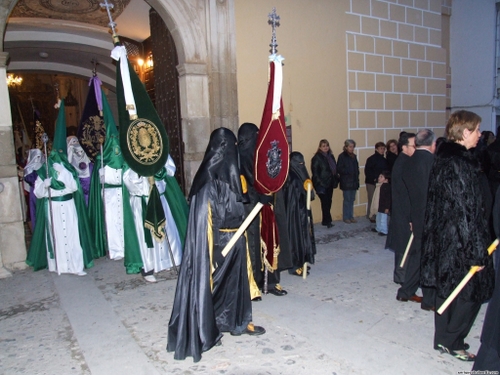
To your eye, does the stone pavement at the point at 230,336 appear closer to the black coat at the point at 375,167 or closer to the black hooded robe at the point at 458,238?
the black hooded robe at the point at 458,238

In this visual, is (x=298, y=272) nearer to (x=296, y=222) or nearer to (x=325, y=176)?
(x=296, y=222)

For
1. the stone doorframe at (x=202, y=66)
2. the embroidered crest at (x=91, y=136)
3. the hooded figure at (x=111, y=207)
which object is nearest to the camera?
the hooded figure at (x=111, y=207)

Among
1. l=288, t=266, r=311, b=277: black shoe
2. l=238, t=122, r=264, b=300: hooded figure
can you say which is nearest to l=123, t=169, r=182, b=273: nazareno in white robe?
l=238, t=122, r=264, b=300: hooded figure

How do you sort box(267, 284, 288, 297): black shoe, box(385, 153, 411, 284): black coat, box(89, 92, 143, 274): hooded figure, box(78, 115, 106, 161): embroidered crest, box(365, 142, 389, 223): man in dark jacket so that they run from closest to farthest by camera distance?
box(385, 153, 411, 284): black coat, box(267, 284, 288, 297): black shoe, box(89, 92, 143, 274): hooded figure, box(78, 115, 106, 161): embroidered crest, box(365, 142, 389, 223): man in dark jacket

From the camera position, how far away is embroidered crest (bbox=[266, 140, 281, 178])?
3.89 m

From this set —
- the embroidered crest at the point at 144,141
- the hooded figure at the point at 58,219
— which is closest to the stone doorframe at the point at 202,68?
the embroidered crest at the point at 144,141

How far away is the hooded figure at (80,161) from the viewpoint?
6270mm

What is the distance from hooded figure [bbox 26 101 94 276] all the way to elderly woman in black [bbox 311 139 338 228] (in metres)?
4.18

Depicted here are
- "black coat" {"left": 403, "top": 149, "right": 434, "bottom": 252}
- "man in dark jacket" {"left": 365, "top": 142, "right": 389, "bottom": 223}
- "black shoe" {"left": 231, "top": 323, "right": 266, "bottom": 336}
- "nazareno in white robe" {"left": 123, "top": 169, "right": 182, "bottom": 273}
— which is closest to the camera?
"black shoe" {"left": 231, "top": 323, "right": 266, "bottom": 336}

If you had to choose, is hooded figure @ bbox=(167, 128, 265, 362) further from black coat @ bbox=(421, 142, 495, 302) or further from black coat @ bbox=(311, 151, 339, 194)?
black coat @ bbox=(311, 151, 339, 194)

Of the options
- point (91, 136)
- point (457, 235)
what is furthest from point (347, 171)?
point (457, 235)

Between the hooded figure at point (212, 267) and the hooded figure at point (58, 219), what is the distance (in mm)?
2882

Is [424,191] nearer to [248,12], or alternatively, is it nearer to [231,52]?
[231,52]

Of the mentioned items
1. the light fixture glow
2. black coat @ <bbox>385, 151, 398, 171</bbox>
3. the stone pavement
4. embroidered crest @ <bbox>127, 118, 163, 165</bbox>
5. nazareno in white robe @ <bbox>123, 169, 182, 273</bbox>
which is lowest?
the stone pavement
